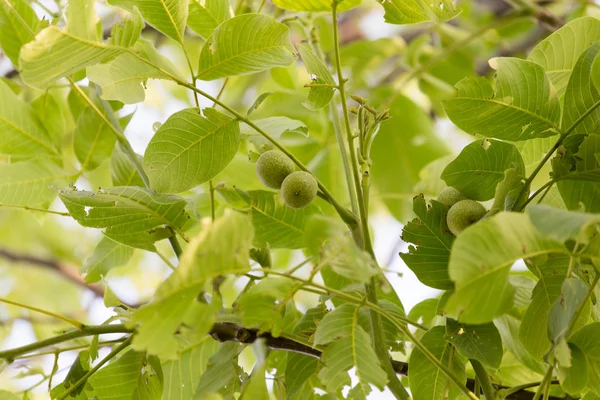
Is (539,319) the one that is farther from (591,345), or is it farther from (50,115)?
(50,115)

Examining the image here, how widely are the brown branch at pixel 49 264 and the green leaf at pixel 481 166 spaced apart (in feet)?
5.69

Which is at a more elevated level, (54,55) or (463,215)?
(54,55)

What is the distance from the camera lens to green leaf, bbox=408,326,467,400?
706 millimetres

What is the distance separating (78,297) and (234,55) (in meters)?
2.28

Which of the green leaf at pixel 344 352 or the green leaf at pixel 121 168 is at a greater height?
the green leaf at pixel 121 168

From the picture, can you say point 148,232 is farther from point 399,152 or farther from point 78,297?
point 78,297

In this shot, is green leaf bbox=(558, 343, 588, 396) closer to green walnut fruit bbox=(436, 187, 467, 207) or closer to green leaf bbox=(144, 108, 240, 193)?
green walnut fruit bbox=(436, 187, 467, 207)

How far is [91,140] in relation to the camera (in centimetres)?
100

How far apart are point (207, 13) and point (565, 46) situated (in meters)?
0.43

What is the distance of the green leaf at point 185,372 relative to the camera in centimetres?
80

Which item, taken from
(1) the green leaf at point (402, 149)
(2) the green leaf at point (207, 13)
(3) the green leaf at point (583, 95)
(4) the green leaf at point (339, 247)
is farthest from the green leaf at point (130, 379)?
(1) the green leaf at point (402, 149)

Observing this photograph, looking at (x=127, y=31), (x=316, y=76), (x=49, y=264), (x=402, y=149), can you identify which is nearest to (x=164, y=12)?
(x=127, y=31)

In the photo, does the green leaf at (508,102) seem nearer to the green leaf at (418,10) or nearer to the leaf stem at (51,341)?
the green leaf at (418,10)

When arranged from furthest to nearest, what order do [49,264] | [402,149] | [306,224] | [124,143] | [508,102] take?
[49,264] < [402,149] < [124,143] < [306,224] < [508,102]
